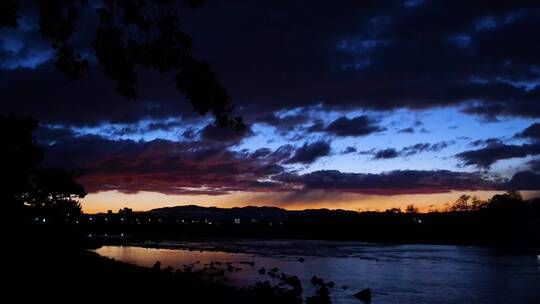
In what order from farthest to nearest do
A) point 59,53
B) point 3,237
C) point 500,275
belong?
1. point 500,275
2. point 3,237
3. point 59,53

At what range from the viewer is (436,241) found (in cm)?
17262

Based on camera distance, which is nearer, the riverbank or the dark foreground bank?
the dark foreground bank

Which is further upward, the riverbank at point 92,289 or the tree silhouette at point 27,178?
the tree silhouette at point 27,178

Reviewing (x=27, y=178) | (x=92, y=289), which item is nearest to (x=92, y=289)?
(x=92, y=289)

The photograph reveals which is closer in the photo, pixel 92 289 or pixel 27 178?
pixel 92 289

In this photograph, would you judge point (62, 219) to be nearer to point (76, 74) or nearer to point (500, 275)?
point (500, 275)

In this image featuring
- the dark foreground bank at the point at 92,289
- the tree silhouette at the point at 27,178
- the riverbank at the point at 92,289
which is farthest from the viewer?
the tree silhouette at the point at 27,178

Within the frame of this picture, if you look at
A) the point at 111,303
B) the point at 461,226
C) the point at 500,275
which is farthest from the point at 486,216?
the point at 111,303

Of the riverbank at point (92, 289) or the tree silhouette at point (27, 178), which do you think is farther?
the tree silhouette at point (27, 178)

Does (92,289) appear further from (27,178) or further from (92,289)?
(27,178)

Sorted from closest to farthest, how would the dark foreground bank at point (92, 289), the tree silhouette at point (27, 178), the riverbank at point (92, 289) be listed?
the dark foreground bank at point (92, 289), the riverbank at point (92, 289), the tree silhouette at point (27, 178)

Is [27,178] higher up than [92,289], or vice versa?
[27,178]

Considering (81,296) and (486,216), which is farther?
(486,216)

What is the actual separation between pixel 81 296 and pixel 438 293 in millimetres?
32952
